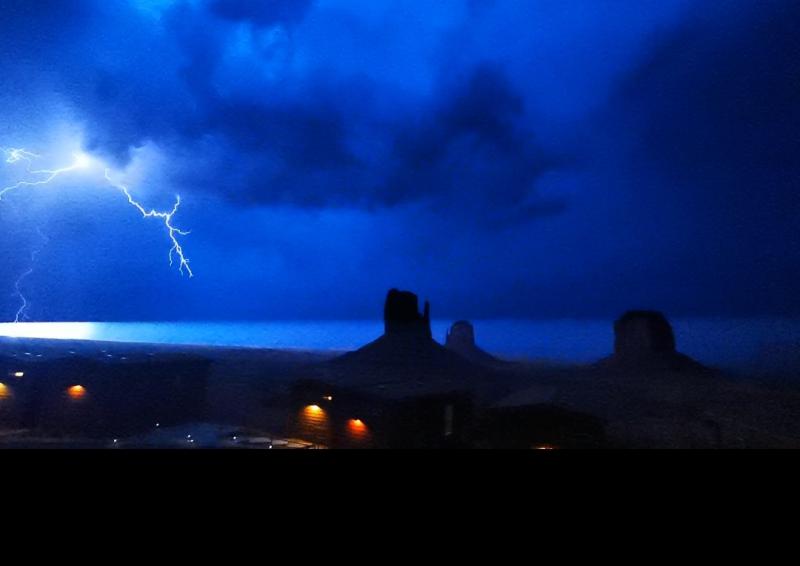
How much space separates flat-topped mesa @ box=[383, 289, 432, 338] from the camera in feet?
99.1

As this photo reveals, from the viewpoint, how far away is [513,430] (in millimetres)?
16188

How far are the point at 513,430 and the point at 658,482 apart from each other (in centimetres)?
1601

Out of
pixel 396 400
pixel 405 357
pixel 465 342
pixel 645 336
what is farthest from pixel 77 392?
pixel 645 336

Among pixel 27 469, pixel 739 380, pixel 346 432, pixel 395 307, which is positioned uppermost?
pixel 395 307

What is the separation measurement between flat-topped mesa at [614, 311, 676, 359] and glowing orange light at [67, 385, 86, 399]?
34730 millimetres

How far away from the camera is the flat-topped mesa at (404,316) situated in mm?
30219

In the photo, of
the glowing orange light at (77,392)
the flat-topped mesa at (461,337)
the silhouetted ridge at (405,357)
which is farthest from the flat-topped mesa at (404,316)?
the glowing orange light at (77,392)

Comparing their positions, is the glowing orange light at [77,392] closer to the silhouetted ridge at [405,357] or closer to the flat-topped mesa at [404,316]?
the silhouetted ridge at [405,357]

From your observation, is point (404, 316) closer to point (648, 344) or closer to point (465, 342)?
point (465, 342)

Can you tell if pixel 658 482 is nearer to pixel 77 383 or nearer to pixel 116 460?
pixel 116 460

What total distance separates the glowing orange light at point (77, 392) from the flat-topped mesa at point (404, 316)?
59.5ft

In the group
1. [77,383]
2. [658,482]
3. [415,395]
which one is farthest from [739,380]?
[77,383]

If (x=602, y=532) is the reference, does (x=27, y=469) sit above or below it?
above

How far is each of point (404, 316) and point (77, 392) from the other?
63.5 ft
